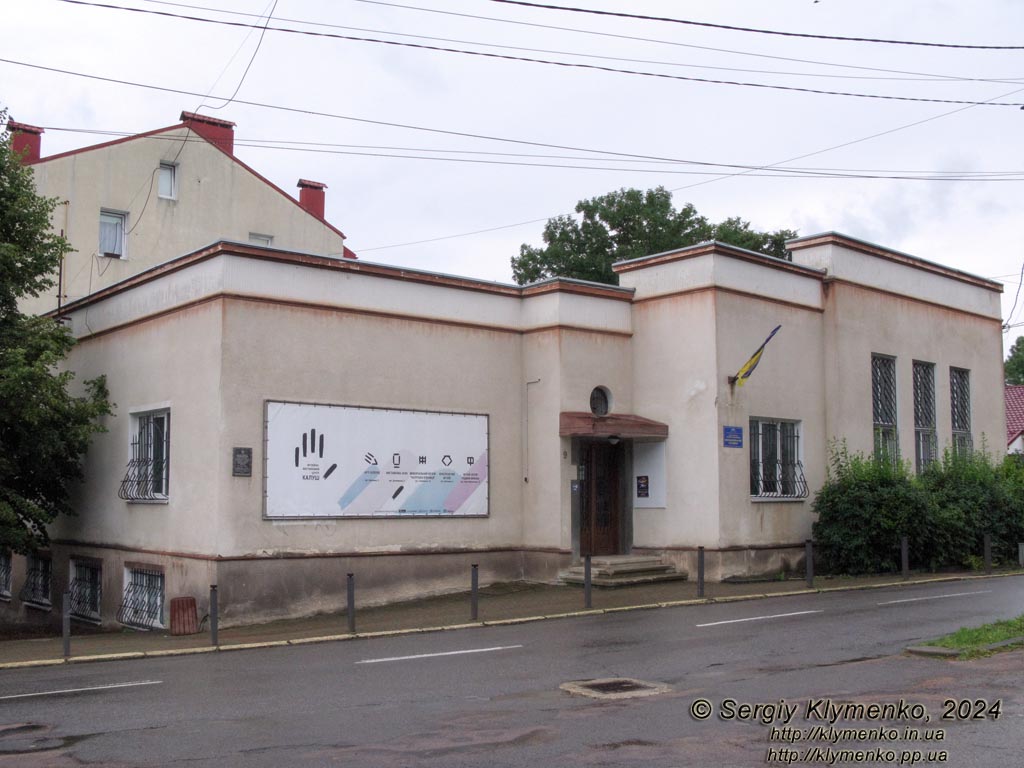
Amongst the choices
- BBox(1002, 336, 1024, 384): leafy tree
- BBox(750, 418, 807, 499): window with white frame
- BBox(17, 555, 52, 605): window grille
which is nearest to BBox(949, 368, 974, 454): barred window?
BBox(750, 418, 807, 499): window with white frame

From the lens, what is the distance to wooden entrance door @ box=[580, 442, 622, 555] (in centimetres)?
2131

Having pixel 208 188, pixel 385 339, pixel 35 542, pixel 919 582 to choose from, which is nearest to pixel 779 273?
pixel 919 582

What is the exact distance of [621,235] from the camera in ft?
Answer: 161

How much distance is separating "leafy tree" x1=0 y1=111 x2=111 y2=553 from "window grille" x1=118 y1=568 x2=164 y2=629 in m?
2.01

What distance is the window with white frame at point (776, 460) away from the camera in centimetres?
2136

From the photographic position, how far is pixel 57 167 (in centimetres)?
2936

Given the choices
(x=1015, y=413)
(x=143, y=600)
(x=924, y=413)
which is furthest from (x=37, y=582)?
(x=1015, y=413)

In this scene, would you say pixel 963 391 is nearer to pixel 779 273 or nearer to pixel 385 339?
pixel 779 273

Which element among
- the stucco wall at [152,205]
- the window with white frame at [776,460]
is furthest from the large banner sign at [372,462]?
the stucco wall at [152,205]

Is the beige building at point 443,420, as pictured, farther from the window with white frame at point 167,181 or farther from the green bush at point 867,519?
the window with white frame at point 167,181

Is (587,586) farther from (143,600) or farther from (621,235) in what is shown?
(621,235)

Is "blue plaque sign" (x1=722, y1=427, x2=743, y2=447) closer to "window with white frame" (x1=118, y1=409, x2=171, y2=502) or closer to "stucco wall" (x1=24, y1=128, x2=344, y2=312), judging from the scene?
"window with white frame" (x1=118, y1=409, x2=171, y2=502)

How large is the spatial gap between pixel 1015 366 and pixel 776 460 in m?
69.3

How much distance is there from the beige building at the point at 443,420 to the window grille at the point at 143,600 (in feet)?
0.19
